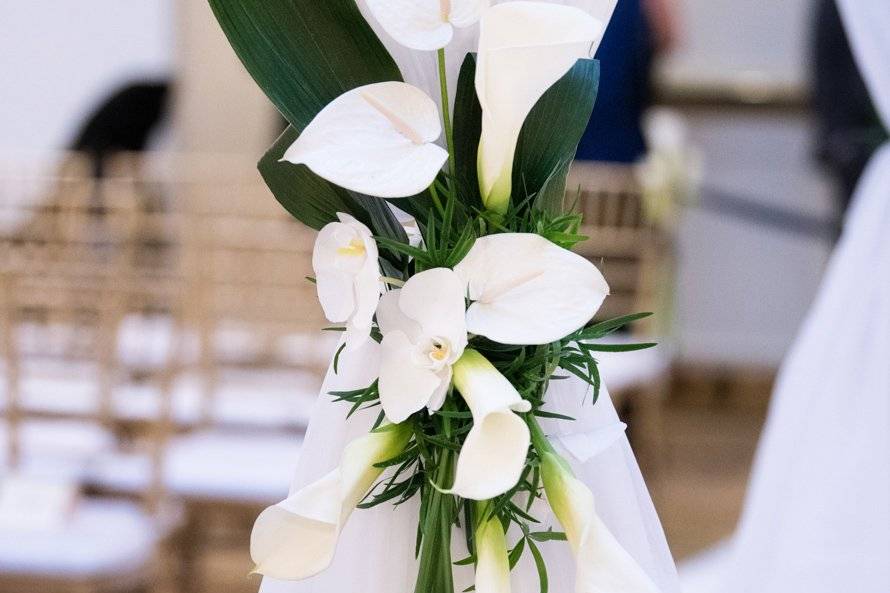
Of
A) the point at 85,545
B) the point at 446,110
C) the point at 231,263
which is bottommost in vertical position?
the point at 85,545

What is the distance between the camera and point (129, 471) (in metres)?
1.90

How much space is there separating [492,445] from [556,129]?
0.57 ft

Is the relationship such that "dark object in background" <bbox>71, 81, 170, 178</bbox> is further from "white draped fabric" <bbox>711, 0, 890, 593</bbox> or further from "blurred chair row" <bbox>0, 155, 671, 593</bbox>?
"white draped fabric" <bbox>711, 0, 890, 593</bbox>

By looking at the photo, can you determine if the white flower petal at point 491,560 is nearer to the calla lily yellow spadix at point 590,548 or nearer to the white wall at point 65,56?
the calla lily yellow spadix at point 590,548

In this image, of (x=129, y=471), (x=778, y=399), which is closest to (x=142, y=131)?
(x=129, y=471)

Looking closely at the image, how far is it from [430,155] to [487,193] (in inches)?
1.9

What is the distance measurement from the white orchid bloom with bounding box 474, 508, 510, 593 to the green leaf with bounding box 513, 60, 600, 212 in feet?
0.52

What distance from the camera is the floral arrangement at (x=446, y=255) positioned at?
0.50 metres

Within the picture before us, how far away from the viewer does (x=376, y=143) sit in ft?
1.67

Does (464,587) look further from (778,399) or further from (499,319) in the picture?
(778,399)

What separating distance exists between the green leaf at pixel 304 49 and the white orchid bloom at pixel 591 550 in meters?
0.22

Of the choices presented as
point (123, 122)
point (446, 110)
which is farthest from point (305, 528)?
point (123, 122)

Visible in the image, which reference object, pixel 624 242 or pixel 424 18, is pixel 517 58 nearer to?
pixel 424 18

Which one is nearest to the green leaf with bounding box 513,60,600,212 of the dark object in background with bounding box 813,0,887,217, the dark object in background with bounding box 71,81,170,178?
the dark object in background with bounding box 813,0,887,217
